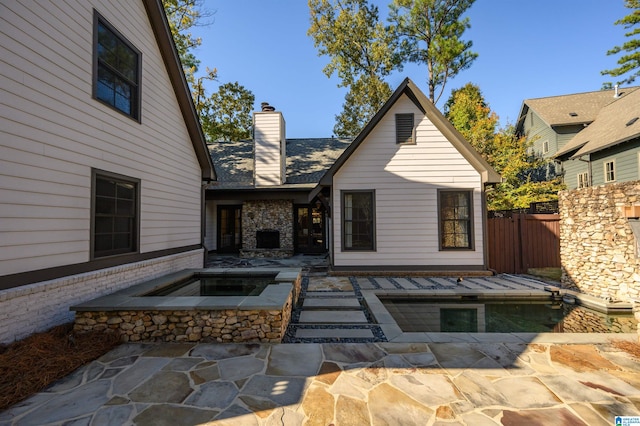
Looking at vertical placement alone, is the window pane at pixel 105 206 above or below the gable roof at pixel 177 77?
below

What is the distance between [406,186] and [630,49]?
24891 millimetres

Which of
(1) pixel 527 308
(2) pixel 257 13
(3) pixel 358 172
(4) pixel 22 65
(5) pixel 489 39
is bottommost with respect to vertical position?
(1) pixel 527 308

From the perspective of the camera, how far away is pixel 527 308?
5.72m

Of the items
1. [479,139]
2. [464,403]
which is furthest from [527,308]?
[479,139]

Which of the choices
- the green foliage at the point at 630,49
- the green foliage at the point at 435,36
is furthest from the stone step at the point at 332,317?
the green foliage at the point at 630,49

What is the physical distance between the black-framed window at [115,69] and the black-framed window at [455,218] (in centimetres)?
853

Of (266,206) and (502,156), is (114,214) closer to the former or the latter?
(266,206)

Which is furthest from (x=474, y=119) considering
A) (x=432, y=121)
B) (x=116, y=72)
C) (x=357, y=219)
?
(x=116, y=72)

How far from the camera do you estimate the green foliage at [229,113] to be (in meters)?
20.5

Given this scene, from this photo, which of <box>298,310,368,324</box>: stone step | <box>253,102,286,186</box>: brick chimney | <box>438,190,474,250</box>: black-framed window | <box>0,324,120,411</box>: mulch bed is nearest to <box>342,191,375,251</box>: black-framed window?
<box>438,190,474,250</box>: black-framed window

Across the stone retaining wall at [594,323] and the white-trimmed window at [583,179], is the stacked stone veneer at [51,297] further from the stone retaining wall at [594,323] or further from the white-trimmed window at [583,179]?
the white-trimmed window at [583,179]

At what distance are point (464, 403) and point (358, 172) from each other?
6.70 metres

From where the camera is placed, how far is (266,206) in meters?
12.9

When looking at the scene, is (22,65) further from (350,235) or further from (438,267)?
(438,267)
